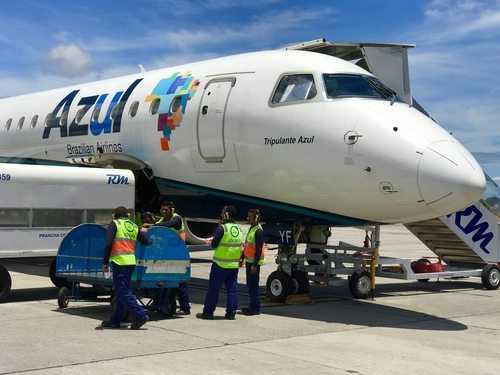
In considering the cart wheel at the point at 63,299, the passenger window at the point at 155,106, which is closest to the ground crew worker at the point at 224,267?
the cart wheel at the point at 63,299

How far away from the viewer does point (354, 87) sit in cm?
1130

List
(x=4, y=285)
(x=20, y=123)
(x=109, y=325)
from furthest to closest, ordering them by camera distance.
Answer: (x=20, y=123) < (x=4, y=285) < (x=109, y=325)

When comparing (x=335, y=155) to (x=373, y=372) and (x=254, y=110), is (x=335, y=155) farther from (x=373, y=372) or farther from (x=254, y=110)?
(x=373, y=372)

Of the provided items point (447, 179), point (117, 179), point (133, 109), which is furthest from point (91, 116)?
point (447, 179)

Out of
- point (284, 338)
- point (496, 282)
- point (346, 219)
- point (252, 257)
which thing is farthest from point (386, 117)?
point (496, 282)

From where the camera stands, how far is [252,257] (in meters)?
11.1

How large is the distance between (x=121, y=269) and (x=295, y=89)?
13.7ft

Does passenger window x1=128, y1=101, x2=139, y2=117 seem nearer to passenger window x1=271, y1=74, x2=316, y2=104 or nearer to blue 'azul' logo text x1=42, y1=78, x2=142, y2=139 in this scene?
blue 'azul' logo text x1=42, y1=78, x2=142, y2=139

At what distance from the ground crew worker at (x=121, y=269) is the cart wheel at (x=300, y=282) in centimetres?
360

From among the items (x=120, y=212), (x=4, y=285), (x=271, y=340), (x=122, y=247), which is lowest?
(x=271, y=340)

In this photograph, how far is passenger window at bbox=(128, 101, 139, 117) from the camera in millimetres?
14078

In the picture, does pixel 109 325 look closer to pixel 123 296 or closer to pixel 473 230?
pixel 123 296

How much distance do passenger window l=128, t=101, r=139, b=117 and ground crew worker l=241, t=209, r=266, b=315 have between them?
414 centimetres

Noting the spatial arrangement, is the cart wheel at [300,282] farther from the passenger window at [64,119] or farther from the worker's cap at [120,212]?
the passenger window at [64,119]
